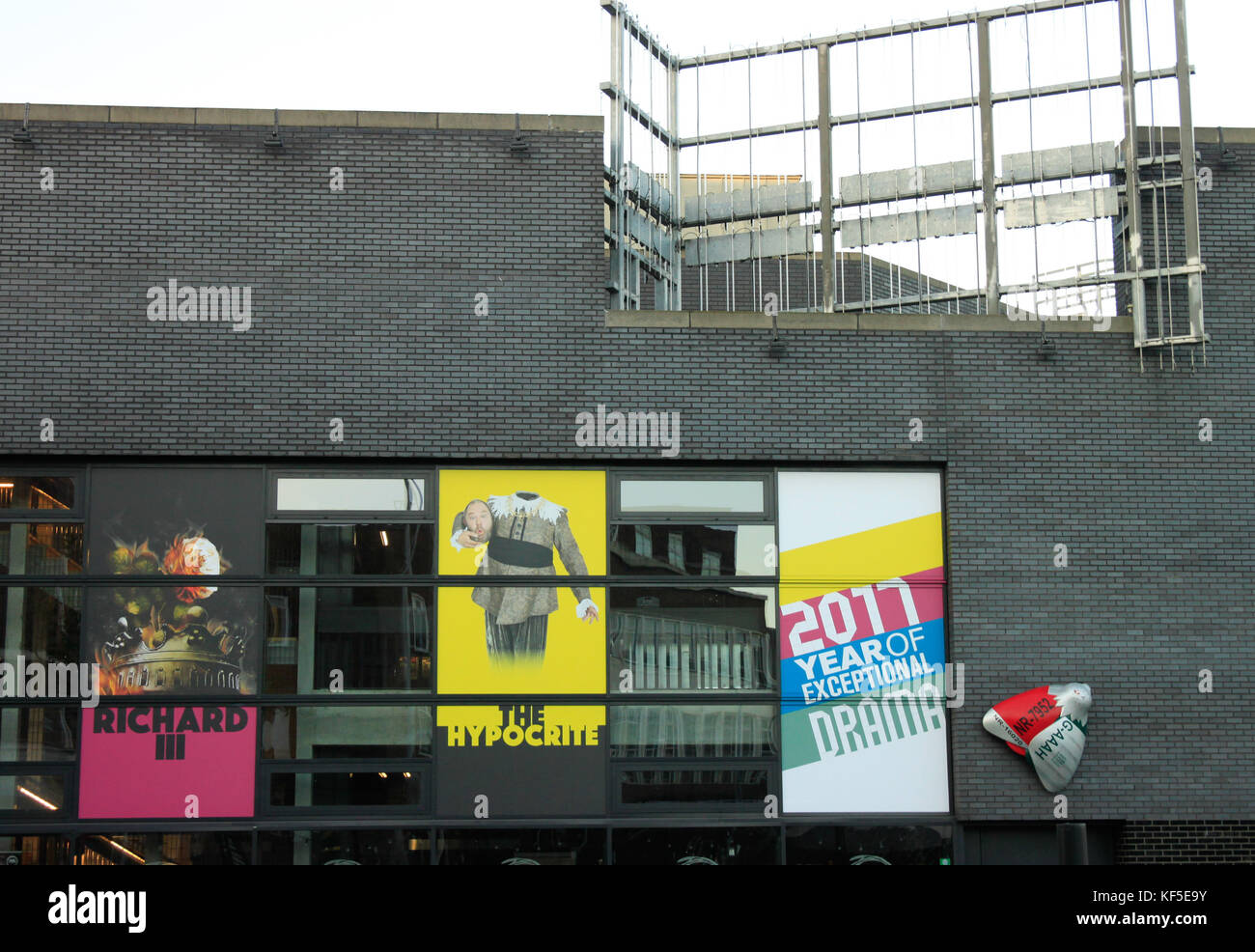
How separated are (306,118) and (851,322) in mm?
6183

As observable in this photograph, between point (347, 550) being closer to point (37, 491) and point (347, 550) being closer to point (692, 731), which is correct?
point (37, 491)

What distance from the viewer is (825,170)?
14.7m

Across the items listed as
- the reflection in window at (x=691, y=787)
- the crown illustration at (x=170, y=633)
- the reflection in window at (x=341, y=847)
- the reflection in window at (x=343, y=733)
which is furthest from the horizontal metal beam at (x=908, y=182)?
the reflection in window at (x=341, y=847)

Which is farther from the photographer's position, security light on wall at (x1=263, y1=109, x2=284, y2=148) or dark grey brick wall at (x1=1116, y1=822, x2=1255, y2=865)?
security light on wall at (x1=263, y1=109, x2=284, y2=148)

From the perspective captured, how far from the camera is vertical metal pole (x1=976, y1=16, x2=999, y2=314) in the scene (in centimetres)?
1426

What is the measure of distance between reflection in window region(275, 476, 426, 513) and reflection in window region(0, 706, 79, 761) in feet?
9.81

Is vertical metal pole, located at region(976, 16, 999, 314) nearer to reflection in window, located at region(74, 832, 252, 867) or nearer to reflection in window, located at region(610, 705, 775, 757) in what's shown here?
reflection in window, located at region(610, 705, 775, 757)

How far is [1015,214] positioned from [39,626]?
36.9 ft

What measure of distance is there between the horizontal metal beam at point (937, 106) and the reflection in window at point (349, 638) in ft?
21.9

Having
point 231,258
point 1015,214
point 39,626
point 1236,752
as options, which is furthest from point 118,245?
point 1236,752

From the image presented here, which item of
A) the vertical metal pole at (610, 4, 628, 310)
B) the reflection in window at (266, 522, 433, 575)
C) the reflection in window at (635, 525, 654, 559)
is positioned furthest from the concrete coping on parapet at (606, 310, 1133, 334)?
the reflection in window at (266, 522, 433, 575)

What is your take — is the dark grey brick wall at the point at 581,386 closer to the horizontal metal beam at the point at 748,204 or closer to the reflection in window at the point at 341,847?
the horizontal metal beam at the point at 748,204

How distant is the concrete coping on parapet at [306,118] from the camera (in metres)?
13.5
